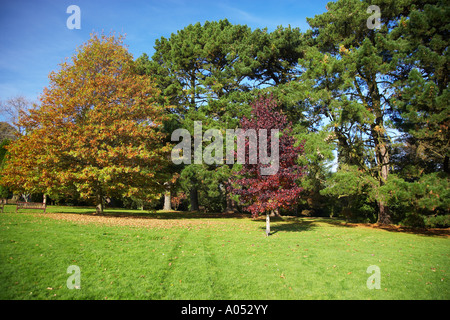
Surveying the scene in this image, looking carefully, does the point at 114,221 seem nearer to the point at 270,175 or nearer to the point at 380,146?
the point at 270,175

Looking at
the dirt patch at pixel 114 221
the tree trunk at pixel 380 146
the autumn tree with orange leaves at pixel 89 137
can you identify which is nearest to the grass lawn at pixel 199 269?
the dirt patch at pixel 114 221

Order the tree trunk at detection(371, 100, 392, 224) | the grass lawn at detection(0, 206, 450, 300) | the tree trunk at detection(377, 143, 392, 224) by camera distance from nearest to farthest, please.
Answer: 1. the grass lawn at detection(0, 206, 450, 300)
2. the tree trunk at detection(371, 100, 392, 224)
3. the tree trunk at detection(377, 143, 392, 224)

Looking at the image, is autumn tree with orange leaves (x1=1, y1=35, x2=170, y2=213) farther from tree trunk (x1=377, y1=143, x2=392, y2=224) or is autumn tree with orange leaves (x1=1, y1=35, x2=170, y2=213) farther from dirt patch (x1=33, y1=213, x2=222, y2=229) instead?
tree trunk (x1=377, y1=143, x2=392, y2=224)

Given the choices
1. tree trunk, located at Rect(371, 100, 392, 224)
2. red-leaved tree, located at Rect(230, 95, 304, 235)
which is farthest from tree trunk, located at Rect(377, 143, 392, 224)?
red-leaved tree, located at Rect(230, 95, 304, 235)

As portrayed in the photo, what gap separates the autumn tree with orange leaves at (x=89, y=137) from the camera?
13.5m

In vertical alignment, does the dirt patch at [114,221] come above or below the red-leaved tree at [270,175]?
below

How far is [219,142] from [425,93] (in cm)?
1260

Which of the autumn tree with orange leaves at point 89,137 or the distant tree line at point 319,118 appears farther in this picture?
the autumn tree with orange leaves at point 89,137

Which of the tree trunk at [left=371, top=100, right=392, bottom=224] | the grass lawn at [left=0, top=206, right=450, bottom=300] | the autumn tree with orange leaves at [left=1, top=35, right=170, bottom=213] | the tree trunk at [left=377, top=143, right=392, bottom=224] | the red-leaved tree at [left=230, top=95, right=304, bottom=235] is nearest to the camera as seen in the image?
the grass lawn at [left=0, top=206, right=450, bottom=300]

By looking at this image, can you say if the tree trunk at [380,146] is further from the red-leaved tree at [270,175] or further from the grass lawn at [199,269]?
the grass lawn at [199,269]

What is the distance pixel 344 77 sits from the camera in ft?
47.9

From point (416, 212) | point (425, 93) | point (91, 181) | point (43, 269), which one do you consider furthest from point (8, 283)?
point (416, 212)

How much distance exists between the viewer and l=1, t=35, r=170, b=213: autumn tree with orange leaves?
13477mm
